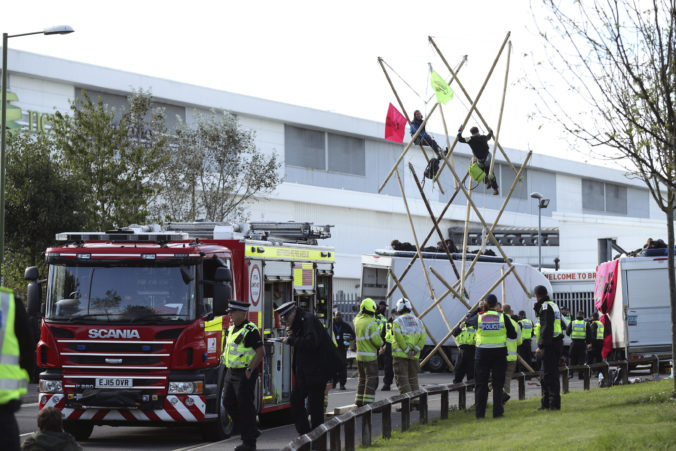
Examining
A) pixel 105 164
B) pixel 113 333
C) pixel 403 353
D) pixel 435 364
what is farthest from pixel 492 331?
pixel 105 164

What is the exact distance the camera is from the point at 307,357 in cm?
1281

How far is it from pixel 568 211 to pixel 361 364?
57.5m

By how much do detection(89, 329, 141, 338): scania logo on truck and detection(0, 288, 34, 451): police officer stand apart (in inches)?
285

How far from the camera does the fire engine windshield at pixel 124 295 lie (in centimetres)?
1410

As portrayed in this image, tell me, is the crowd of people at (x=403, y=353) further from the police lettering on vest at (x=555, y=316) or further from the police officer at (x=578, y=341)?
the police officer at (x=578, y=341)

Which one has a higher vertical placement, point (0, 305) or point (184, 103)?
point (184, 103)

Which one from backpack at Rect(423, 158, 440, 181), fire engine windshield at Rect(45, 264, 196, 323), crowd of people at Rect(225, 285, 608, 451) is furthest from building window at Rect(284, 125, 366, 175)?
fire engine windshield at Rect(45, 264, 196, 323)

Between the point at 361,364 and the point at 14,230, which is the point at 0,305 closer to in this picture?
the point at 361,364

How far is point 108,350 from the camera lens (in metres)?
14.1

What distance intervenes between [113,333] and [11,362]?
7609 mm

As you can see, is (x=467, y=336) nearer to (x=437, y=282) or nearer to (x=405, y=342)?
(x=405, y=342)

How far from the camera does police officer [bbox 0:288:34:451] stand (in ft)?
20.9

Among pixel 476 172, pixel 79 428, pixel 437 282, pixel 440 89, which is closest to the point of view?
pixel 79 428

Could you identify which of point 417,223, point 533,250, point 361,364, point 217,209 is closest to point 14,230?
point 217,209
